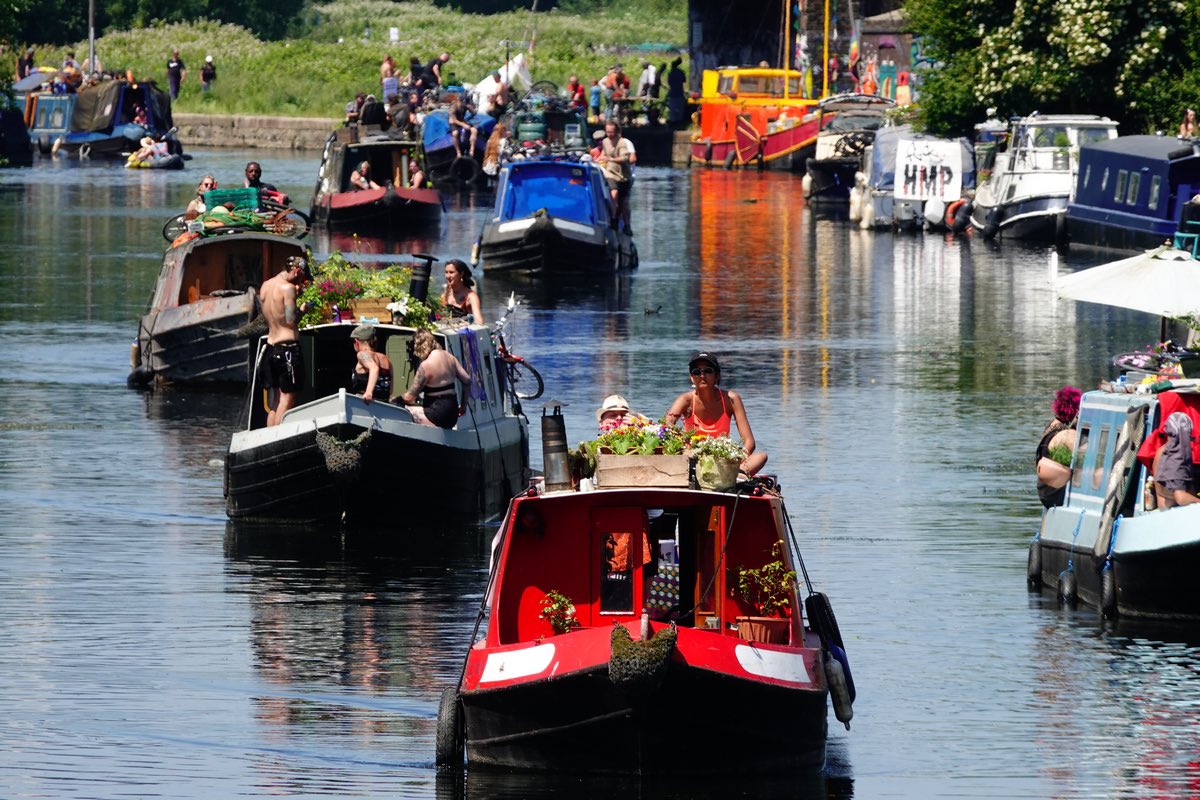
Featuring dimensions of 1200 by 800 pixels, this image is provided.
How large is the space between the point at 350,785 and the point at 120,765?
1.40 m

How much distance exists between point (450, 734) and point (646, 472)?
6.05 feet

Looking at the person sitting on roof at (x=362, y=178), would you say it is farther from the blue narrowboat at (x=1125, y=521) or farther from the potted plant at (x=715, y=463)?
the potted plant at (x=715, y=463)

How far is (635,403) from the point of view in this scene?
28547 mm

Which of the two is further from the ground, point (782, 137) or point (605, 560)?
point (782, 137)

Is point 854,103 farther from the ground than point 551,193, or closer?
farther from the ground

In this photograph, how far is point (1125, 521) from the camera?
682 inches

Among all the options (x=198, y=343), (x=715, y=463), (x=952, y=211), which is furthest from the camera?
A: (x=952, y=211)

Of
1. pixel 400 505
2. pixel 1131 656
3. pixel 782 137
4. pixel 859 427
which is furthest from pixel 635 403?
pixel 782 137

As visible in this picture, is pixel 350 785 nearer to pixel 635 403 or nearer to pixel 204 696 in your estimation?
pixel 204 696

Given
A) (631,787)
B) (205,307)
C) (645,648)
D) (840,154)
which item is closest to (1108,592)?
(631,787)

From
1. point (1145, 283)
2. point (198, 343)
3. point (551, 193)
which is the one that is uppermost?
point (551, 193)

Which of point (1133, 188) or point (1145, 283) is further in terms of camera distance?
point (1133, 188)

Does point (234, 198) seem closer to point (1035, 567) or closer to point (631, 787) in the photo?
point (1035, 567)

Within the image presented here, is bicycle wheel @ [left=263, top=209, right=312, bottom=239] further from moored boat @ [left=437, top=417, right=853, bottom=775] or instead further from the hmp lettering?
the hmp lettering
